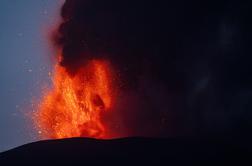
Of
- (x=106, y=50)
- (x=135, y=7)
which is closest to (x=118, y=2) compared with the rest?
(x=135, y=7)

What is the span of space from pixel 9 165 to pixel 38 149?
17.4ft

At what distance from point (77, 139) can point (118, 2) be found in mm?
28354

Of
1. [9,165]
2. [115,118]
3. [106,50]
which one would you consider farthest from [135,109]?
[9,165]

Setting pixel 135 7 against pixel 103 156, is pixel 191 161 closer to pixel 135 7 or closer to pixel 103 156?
pixel 103 156

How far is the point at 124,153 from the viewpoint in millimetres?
55719

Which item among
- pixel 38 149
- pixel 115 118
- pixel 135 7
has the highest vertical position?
pixel 135 7

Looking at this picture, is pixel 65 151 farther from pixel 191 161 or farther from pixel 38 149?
pixel 191 161

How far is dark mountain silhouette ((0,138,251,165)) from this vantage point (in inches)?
2094

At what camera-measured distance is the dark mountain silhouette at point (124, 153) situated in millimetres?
53188

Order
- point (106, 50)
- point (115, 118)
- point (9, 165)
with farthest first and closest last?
1. point (106, 50)
2. point (115, 118)
3. point (9, 165)

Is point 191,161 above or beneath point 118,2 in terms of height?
beneath

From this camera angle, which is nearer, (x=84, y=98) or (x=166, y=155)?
(x=166, y=155)

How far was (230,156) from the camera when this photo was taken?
191 feet

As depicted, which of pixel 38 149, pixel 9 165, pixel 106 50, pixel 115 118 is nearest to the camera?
pixel 9 165
